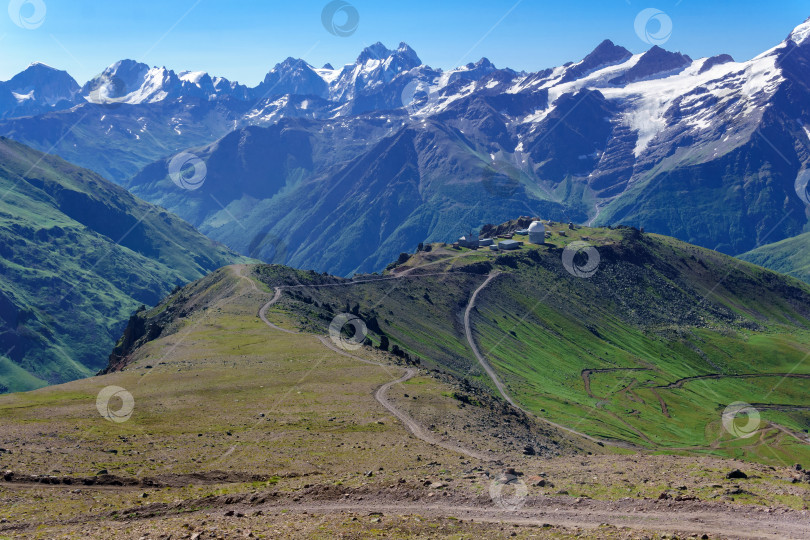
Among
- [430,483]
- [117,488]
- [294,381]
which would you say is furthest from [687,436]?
[117,488]

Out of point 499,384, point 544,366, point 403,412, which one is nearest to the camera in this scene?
point 403,412

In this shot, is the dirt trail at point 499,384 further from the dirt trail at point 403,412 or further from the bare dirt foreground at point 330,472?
the dirt trail at point 403,412

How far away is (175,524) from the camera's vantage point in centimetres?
3444

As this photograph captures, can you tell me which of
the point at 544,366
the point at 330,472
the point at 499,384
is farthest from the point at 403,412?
the point at 544,366

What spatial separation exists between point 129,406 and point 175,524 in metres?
39.0

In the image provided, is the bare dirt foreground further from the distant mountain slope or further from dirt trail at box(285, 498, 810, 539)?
the distant mountain slope

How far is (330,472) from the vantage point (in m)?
49.9

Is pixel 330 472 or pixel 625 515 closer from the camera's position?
pixel 625 515

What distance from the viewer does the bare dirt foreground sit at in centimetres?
3409

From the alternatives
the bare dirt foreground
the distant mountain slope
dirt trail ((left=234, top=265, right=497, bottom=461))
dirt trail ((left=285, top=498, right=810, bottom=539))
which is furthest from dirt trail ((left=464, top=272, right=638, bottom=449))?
dirt trail ((left=285, top=498, right=810, bottom=539))

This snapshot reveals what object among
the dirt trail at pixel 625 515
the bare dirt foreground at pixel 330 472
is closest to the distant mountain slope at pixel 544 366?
the bare dirt foreground at pixel 330 472

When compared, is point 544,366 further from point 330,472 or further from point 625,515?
point 625,515

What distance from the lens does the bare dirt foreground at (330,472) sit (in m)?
34.1

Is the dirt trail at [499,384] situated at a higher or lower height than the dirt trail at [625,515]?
lower
